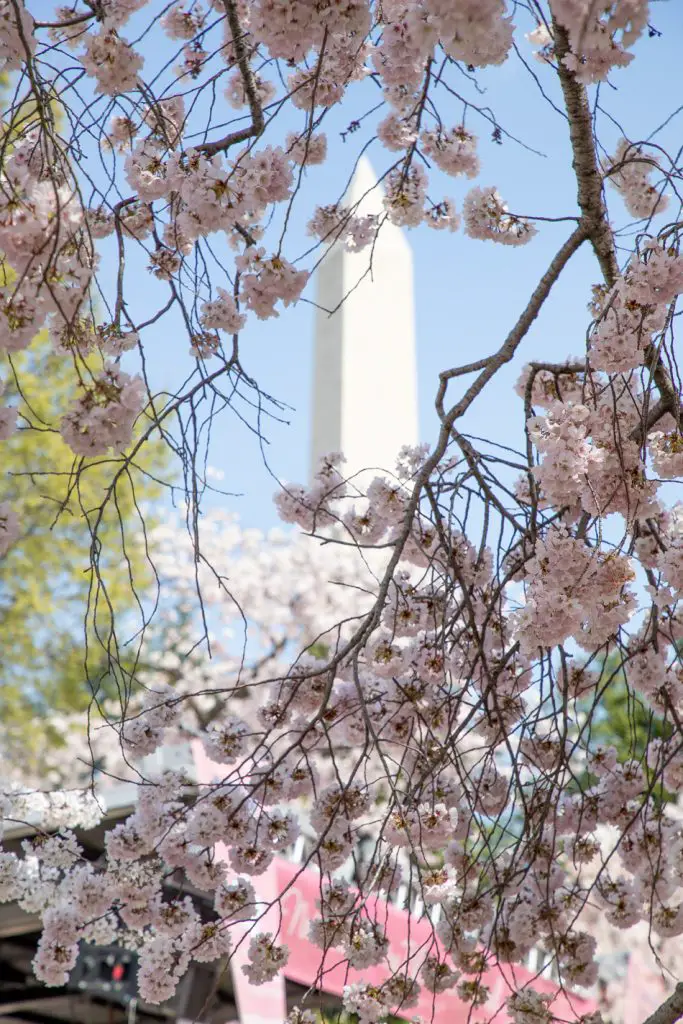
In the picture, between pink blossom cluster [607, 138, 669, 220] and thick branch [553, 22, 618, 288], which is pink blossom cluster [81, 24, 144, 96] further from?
pink blossom cluster [607, 138, 669, 220]

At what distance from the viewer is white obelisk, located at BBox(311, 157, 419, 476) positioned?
53.9ft

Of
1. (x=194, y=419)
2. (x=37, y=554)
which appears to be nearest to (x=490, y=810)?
(x=194, y=419)

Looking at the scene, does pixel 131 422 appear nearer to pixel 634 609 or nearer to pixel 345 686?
pixel 634 609

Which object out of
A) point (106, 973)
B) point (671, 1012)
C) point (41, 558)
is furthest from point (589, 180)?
point (41, 558)

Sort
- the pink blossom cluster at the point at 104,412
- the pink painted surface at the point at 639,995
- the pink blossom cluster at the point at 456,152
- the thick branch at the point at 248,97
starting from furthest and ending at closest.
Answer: the pink painted surface at the point at 639,995 → the pink blossom cluster at the point at 456,152 → the thick branch at the point at 248,97 → the pink blossom cluster at the point at 104,412

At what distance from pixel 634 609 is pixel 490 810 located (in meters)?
0.88

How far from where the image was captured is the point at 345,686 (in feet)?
7.91

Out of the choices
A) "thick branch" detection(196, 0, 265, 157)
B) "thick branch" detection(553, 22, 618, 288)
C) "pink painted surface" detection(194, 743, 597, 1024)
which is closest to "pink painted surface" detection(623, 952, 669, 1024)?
"pink painted surface" detection(194, 743, 597, 1024)

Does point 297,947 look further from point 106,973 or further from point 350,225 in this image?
point 350,225

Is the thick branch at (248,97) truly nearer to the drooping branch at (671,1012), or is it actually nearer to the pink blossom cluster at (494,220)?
the pink blossom cluster at (494,220)

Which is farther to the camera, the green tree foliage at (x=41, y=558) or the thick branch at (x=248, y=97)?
the green tree foliage at (x=41, y=558)

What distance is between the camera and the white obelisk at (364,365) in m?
16.4

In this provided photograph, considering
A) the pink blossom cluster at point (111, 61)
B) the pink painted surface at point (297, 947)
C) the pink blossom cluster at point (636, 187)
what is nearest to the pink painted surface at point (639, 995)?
the pink painted surface at point (297, 947)

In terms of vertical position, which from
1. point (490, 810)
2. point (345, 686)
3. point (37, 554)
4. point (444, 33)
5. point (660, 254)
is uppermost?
point (37, 554)
